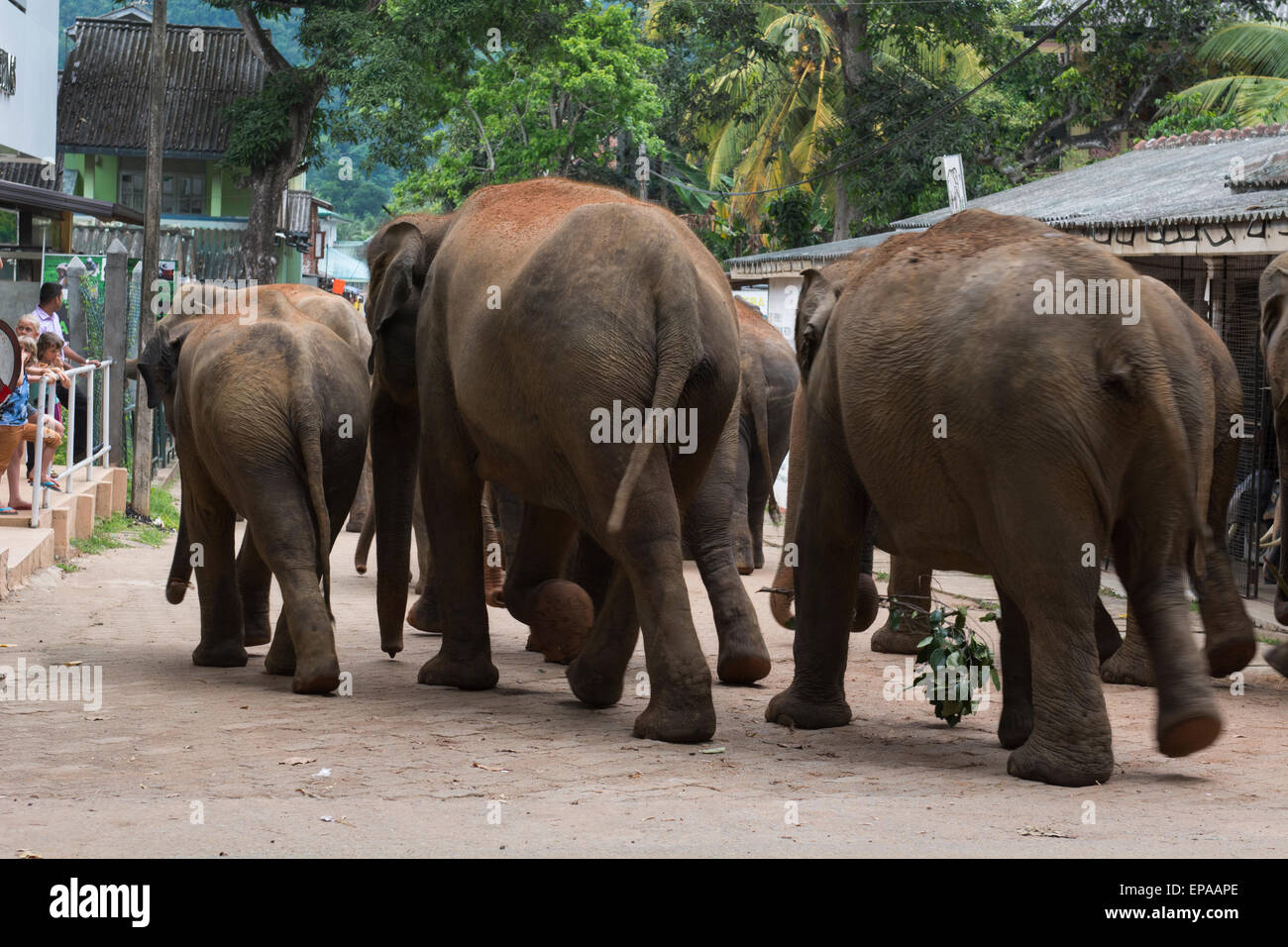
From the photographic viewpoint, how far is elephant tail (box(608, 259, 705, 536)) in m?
6.29

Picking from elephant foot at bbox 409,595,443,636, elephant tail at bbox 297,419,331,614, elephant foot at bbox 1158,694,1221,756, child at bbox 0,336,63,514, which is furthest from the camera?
child at bbox 0,336,63,514

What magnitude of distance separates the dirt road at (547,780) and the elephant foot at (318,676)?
4.1 inches

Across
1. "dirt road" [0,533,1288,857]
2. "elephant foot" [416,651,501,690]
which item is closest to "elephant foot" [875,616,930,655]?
"dirt road" [0,533,1288,857]

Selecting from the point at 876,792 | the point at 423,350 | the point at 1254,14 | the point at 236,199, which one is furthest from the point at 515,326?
the point at 236,199

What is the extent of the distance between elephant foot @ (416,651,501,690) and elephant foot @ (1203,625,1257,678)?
3.17m

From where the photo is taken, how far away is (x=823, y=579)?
6859 mm

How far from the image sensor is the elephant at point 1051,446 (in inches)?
219

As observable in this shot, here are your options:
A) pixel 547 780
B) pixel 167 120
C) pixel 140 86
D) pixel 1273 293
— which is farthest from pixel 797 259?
pixel 140 86

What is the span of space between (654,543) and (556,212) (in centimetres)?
169

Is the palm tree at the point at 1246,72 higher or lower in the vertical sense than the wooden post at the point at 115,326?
higher

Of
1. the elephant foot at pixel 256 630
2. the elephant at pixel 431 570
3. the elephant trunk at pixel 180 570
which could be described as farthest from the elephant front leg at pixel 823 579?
the elephant trunk at pixel 180 570

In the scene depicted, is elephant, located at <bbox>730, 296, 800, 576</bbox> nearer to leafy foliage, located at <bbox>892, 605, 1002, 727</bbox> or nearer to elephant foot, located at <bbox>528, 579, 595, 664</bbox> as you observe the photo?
elephant foot, located at <bbox>528, 579, 595, 664</bbox>

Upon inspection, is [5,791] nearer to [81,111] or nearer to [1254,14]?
[1254,14]

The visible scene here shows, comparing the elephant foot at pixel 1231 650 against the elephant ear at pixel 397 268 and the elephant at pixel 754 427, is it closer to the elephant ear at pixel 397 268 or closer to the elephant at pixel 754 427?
the elephant ear at pixel 397 268
